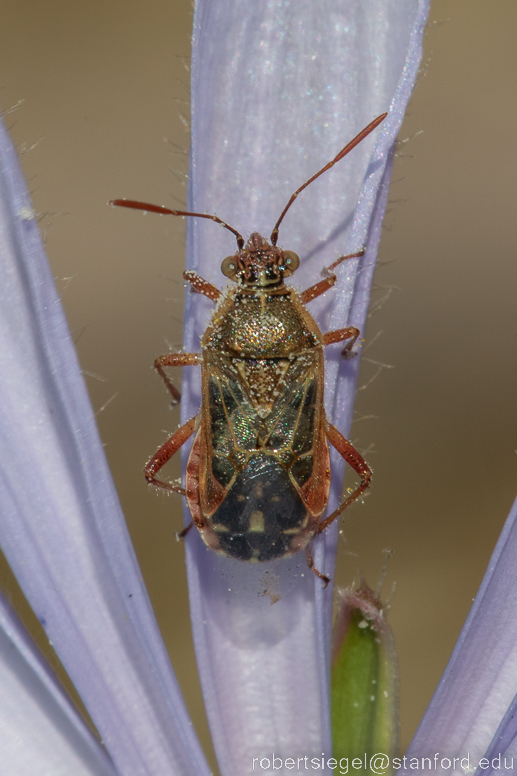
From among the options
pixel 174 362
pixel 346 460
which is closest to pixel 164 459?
pixel 174 362

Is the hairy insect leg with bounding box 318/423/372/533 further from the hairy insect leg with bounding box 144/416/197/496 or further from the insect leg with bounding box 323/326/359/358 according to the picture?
the hairy insect leg with bounding box 144/416/197/496

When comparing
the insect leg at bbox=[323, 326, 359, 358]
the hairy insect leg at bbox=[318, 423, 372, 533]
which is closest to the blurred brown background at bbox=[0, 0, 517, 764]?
the hairy insect leg at bbox=[318, 423, 372, 533]

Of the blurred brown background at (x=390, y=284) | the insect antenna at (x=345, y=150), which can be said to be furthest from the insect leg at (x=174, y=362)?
the blurred brown background at (x=390, y=284)

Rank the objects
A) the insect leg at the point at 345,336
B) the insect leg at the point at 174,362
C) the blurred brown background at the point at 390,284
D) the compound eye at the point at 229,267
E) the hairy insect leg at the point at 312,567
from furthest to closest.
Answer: the blurred brown background at the point at 390,284 → the compound eye at the point at 229,267 → the insect leg at the point at 174,362 → the insect leg at the point at 345,336 → the hairy insect leg at the point at 312,567

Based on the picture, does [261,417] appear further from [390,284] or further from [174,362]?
[390,284]

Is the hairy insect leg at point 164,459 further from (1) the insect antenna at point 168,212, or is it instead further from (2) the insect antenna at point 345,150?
(2) the insect antenna at point 345,150

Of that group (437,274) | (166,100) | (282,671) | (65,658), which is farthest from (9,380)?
(166,100)

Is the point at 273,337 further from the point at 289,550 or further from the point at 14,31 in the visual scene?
the point at 14,31
